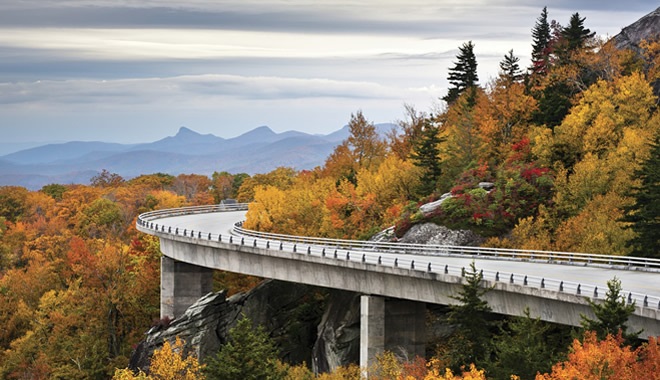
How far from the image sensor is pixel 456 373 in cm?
4853

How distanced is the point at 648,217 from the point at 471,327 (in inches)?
718

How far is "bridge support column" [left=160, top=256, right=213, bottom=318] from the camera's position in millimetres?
87312

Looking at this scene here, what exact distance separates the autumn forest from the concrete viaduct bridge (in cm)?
195

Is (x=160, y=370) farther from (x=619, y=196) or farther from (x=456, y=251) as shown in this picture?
(x=619, y=196)

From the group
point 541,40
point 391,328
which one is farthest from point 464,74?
point 391,328

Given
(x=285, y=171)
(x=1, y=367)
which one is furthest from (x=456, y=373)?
(x=285, y=171)

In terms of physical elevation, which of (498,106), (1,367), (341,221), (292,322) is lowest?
(1,367)

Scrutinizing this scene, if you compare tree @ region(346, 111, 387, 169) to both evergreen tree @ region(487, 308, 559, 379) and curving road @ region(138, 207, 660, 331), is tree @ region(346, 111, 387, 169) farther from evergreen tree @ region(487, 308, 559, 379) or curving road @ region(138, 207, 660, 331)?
evergreen tree @ region(487, 308, 559, 379)

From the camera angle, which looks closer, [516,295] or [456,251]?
[516,295]

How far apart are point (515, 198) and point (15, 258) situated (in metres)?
72.4

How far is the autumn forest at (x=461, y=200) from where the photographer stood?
67500 mm

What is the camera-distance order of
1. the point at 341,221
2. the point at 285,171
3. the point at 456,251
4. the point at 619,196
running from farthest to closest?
the point at 285,171 < the point at 341,221 < the point at 619,196 < the point at 456,251

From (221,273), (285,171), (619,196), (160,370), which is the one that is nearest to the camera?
(160,370)

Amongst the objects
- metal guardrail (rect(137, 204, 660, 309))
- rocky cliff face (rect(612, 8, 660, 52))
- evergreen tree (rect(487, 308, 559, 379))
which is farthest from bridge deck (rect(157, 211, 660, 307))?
rocky cliff face (rect(612, 8, 660, 52))
